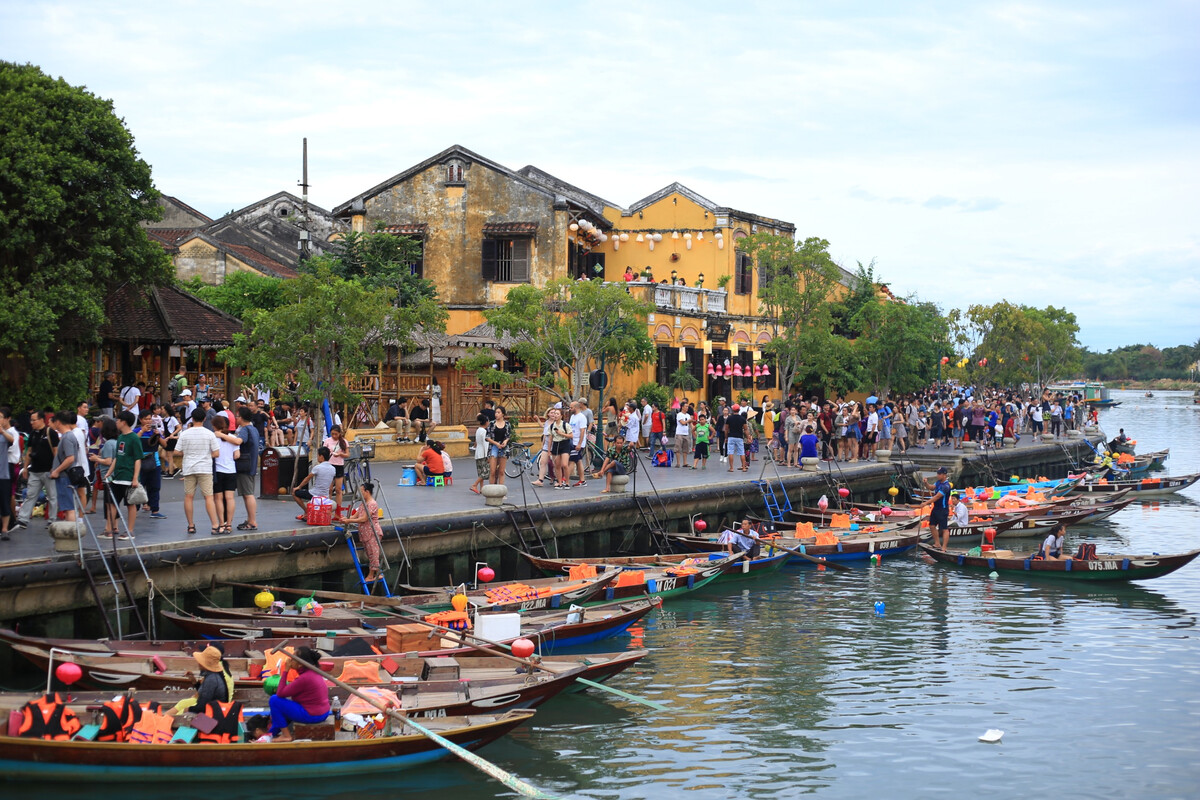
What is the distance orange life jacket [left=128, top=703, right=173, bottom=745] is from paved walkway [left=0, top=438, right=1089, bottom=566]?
410 cm

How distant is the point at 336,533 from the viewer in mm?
18062

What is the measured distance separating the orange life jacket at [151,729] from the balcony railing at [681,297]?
27.4 m

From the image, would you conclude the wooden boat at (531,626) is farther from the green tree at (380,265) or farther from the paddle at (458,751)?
the green tree at (380,265)

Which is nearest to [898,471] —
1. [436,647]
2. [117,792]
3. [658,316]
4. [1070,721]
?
[658,316]

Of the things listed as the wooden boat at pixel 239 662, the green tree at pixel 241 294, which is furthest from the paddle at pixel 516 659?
the green tree at pixel 241 294

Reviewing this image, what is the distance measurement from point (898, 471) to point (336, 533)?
882 inches

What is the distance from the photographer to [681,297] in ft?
133

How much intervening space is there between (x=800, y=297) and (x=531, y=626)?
25.1m

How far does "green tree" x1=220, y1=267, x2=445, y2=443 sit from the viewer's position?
2458cm

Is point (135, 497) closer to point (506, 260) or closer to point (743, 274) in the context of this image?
point (506, 260)

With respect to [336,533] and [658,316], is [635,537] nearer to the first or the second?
[336,533]

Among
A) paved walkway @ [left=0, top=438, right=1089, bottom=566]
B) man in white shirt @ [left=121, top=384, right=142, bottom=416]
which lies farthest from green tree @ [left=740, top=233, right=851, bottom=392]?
man in white shirt @ [left=121, top=384, right=142, bottom=416]

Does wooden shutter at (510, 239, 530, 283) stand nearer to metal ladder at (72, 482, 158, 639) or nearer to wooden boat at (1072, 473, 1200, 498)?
wooden boat at (1072, 473, 1200, 498)

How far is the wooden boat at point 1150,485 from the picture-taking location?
3903cm
